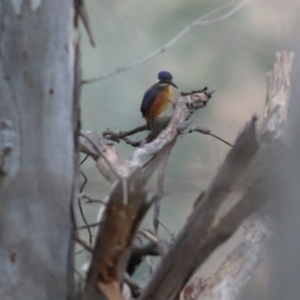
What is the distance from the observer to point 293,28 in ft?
2.06

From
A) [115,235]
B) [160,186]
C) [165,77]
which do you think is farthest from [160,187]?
[165,77]

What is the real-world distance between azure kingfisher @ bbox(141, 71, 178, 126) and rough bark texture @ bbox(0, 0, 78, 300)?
117 centimetres

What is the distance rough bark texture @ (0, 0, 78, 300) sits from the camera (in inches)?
23.1

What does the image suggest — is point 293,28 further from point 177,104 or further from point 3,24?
point 177,104

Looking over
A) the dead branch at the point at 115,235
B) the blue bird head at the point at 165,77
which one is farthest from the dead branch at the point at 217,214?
the blue bird head at the point at 165,77

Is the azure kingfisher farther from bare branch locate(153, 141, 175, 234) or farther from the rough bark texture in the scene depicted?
the rough bark texture

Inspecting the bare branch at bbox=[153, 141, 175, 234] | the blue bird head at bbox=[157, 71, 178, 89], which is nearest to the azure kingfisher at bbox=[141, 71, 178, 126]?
the blue bird head at bbox=[157, 71, 178, 89]

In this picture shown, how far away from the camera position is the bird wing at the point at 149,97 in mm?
1820

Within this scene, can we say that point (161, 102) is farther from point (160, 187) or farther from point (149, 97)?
point (160, 187)

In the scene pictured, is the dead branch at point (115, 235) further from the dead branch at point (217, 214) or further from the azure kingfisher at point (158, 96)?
the azure kingfisher at point (158, 96)

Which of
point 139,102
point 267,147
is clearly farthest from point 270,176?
point 139,102

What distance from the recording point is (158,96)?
6.26ft

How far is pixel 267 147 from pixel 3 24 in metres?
0.36

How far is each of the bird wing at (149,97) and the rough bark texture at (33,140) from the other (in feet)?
3.92
